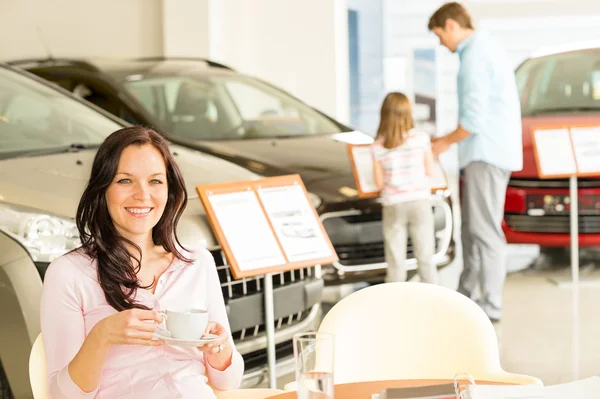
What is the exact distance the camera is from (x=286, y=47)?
35.5 ft

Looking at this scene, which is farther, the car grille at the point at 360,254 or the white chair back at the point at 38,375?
the car grille at the point at 360,254

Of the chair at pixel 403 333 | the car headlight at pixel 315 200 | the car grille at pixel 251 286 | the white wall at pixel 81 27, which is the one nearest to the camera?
the chair at pixel 403 333

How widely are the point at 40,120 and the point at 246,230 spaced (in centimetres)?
124

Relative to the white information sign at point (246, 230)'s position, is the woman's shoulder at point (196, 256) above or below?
above

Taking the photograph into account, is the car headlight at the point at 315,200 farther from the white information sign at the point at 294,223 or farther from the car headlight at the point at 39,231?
the car headlight at the point at 39,231

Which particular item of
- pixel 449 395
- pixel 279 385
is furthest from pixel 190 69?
pixel 449 395

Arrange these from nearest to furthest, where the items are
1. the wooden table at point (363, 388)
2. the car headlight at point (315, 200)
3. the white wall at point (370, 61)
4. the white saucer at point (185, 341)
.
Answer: the white saucer at point (185, 341)
the wooden table at point (363, 388)
the car headlight at point (315, 200)
the white wall at point (370, 61)

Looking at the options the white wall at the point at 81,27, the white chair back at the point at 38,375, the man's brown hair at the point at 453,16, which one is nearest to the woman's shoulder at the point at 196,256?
the white chair back at the point at 38,375

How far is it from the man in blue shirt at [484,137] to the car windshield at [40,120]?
6.26ft

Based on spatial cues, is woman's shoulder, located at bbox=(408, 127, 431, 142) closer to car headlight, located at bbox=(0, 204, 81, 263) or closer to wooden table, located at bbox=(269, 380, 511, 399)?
car headlight, located at bbox=(0, 204, 81, 263)

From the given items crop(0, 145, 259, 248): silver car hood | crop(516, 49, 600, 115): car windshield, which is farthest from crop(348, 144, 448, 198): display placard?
crop(516, 49, 600, 115): car windshield

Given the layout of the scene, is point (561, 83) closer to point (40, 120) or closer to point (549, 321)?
point (549, 321)

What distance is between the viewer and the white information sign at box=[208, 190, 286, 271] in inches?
144

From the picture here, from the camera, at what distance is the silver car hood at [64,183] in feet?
11.6
